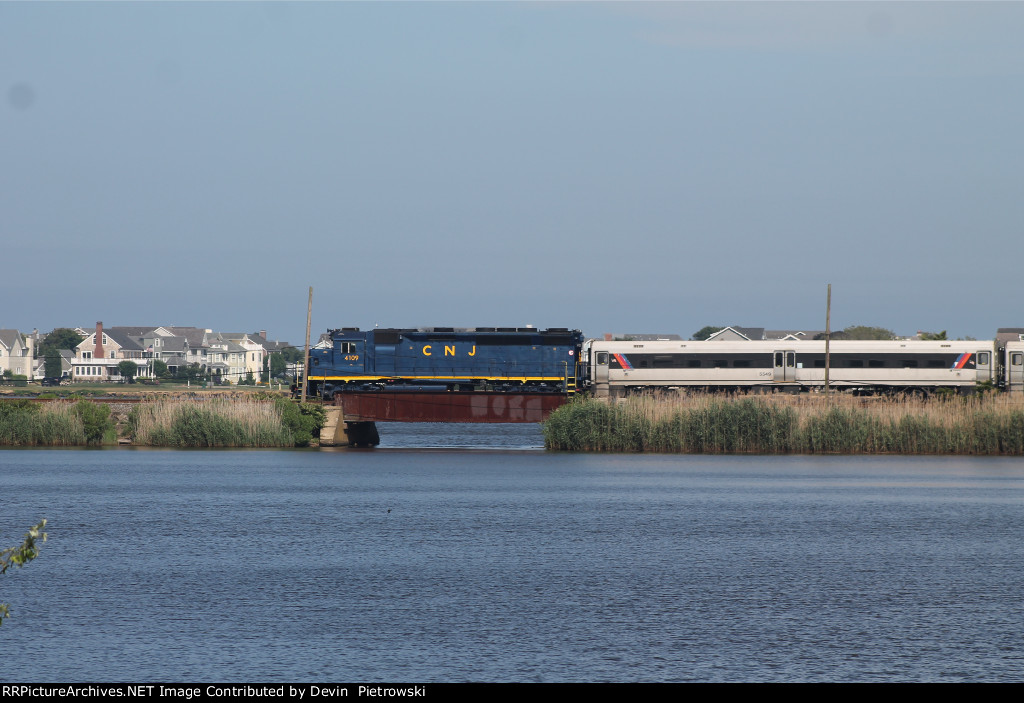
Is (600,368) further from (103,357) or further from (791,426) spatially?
(103,357)

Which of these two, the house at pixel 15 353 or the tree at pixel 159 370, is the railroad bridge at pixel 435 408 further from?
the house at pixel 15 353

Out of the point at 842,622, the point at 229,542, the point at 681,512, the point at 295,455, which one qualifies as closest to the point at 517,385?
the point at 295,455

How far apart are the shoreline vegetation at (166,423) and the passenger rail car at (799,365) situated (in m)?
19.6

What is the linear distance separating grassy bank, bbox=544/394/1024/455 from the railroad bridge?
4352 millimetres

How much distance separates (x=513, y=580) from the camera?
2328 centimetres

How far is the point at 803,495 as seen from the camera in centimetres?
4100

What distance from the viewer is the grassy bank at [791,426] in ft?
177

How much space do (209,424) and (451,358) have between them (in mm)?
15668

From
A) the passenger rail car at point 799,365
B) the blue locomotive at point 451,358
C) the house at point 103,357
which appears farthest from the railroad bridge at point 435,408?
the house at point 103,357

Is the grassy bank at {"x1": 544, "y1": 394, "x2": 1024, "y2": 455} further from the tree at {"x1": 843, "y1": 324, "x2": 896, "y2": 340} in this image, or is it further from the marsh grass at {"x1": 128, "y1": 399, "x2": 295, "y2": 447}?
the tree at {"x1": 843, "y1": 324, "x2": 896, "y2": 340}

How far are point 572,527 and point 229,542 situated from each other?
9227 mm

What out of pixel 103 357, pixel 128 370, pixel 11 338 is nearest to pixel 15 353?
pixel 11 338

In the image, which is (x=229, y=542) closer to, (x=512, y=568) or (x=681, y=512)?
(x=512, y=568)
